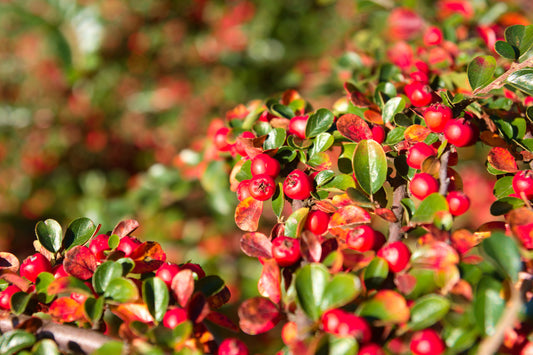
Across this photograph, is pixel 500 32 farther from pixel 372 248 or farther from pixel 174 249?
pixel 174 249

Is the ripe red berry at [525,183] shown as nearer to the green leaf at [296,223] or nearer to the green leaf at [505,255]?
the green leaf at [505,255]

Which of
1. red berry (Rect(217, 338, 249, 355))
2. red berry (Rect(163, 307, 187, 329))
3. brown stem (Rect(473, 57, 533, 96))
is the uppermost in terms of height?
brown stem (Rect(473, 57, 533, 96))

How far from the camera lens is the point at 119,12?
2.57 m

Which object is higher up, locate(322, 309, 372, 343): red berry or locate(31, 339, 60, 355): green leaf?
locate(31, 339, 60, 355): green leaf

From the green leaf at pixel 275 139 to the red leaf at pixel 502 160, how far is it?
1.27 feet

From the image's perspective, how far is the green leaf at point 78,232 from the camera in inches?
33.1

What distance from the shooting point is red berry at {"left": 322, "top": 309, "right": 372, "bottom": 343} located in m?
0.56

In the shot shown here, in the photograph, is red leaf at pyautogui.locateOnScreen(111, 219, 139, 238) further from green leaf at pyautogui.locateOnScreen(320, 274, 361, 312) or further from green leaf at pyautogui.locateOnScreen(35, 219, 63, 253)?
green leaf at pyautogui.locateOnScreen(320, 274, 361, 312)

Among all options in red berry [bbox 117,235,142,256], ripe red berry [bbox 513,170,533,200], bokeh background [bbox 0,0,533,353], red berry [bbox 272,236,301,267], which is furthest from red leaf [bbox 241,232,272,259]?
bokeh background [bbox 0,0,533,353]

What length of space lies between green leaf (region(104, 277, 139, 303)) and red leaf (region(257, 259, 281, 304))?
0.68 ft

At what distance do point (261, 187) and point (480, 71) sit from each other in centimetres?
46

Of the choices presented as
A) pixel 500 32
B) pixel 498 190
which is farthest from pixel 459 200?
pixel 500 32

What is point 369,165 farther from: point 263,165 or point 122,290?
point 122,290

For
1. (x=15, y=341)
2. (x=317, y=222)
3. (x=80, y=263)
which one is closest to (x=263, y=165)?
(x=317, y=222)
